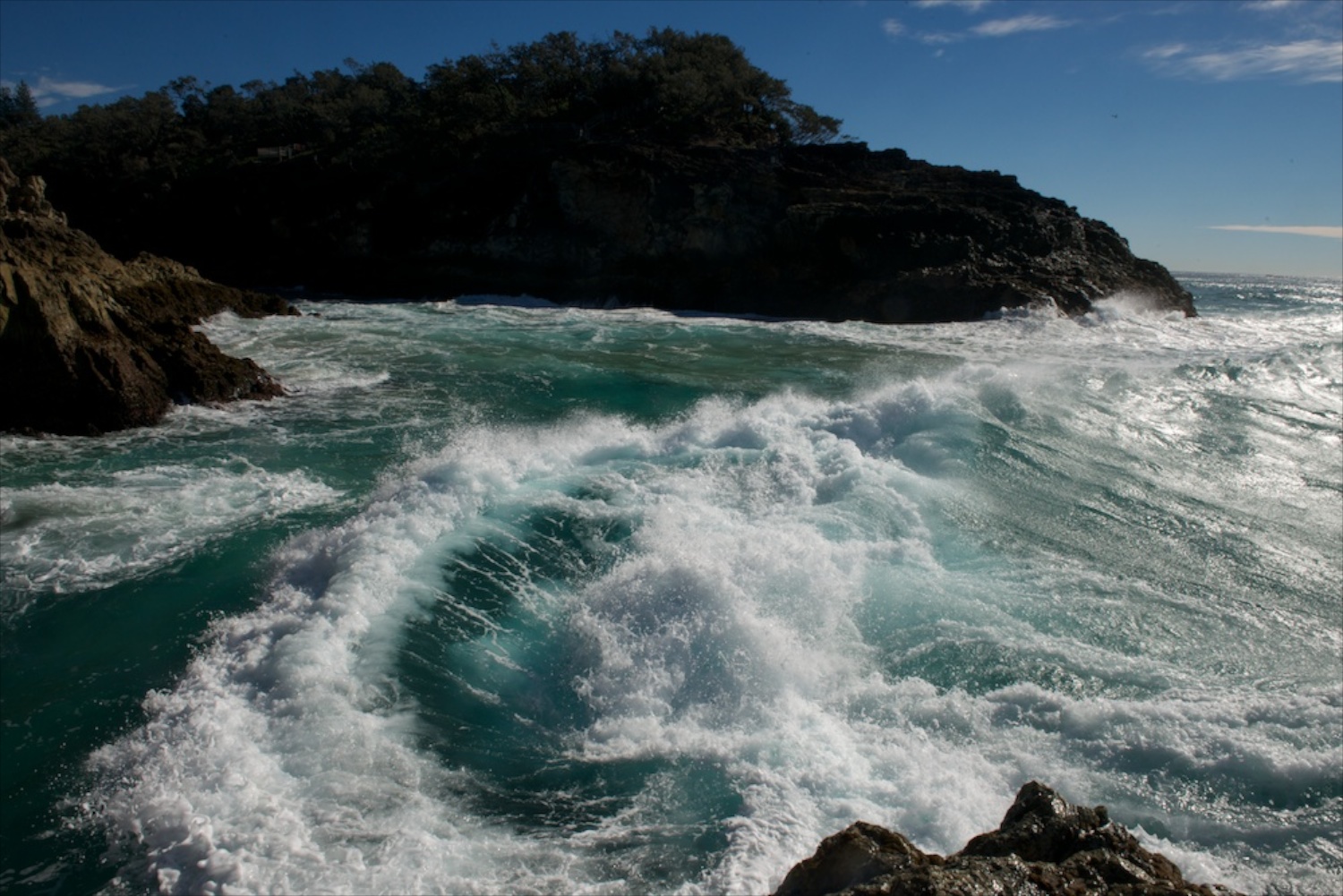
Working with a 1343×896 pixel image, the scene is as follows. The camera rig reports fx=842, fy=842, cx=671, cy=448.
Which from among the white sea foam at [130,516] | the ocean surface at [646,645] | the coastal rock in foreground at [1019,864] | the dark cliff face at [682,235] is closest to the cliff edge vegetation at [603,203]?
the dark cliff face at [682,235]

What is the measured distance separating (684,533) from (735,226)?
2561cm

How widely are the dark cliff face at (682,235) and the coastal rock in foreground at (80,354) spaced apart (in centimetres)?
1900

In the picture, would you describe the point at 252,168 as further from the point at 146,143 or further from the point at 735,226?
the point at 735,226

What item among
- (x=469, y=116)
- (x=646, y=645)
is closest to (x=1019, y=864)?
(x=646, y=645)

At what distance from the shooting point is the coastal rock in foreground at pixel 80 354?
435 inches

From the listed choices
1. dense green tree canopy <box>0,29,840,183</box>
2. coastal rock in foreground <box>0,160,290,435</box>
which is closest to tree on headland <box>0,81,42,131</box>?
dense green tree canopy <box>0,29,840,183</box>

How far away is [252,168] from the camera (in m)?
38.2

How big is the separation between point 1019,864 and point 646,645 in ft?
11.6

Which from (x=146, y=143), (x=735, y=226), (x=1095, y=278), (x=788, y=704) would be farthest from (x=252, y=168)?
(x=788, y=704)

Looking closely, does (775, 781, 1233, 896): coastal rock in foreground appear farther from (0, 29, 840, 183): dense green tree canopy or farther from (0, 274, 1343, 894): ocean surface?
(0, 29, 840, 183): dense green tree canopy

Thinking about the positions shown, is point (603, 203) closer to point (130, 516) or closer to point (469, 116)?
point (469, 116)

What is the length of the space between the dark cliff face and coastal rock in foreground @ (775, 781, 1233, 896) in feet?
86.7

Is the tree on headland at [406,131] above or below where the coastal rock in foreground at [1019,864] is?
above

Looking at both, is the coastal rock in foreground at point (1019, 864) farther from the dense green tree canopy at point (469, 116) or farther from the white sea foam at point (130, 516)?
the dense green tree canopy at point (469, 116)
